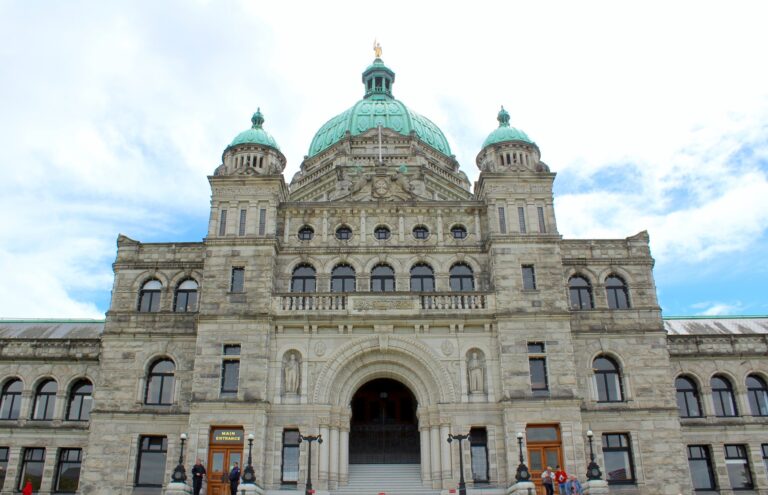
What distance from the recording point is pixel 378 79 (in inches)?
2264

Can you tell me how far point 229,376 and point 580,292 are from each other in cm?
1839

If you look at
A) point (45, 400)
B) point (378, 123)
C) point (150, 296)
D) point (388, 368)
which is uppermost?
point (378, 123)

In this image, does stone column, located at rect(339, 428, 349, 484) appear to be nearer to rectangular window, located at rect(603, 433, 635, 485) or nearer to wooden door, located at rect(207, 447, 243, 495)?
wooden door, located at rect(207, 447, 243, 495)

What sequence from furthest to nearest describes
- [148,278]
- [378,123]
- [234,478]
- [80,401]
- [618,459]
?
[378,123] < [80,401] < [148,278] < [618,459] < [234,478]

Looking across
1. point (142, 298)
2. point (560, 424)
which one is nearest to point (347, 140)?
point (142, 298)

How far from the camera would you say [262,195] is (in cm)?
3484

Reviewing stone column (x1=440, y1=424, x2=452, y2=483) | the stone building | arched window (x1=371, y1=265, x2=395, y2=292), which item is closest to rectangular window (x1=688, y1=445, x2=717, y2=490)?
the stone building

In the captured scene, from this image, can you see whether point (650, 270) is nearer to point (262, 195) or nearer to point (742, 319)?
point (742, 319)

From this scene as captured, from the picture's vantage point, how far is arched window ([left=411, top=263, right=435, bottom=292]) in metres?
34.3

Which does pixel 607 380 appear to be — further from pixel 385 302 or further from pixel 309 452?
pixel 309 452

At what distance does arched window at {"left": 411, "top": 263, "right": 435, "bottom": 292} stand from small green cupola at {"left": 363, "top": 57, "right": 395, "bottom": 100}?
1012 inches

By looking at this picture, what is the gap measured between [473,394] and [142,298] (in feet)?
58.6

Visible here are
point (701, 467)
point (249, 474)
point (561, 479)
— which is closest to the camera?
point (249, 474)

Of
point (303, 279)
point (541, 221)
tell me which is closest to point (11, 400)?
point (303, 279)
